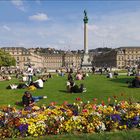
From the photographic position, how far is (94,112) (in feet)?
40.2

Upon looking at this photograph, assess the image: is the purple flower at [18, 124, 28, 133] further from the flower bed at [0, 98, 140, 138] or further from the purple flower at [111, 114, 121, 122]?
the purple flower at [111, 114, 121, 122]

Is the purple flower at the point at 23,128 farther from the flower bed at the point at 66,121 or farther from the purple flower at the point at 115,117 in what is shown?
the purple flower at the point at 115,117

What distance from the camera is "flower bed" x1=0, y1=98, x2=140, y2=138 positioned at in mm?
11258

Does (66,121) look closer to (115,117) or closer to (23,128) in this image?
(23,128)

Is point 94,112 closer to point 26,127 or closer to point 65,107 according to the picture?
point 65,107

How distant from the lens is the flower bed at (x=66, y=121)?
1126cm

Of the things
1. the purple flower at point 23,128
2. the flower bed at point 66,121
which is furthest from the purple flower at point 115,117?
the purple flower at point 23,128

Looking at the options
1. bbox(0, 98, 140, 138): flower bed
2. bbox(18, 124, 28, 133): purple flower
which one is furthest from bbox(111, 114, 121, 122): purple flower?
bbox(18, 124, 28, 133): purple flower

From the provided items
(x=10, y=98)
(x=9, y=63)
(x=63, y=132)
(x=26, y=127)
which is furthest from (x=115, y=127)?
(x=9, y=63)

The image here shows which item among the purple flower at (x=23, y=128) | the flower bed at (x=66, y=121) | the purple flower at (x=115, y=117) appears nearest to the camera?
the purple flower at (x=23, y=128)

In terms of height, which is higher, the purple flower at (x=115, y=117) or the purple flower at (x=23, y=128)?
the purple flower at (x=115, y=117)

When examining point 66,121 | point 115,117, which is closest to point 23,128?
point 66,121

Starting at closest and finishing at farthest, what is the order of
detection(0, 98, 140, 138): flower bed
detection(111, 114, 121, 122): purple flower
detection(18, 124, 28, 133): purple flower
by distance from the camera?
detection(18, 124, 28, 133): purple flower < detection(0, 98, 140, 138): flower bed < detection(111, 114, 121, 122): purple flower

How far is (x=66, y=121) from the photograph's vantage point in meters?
11.8
